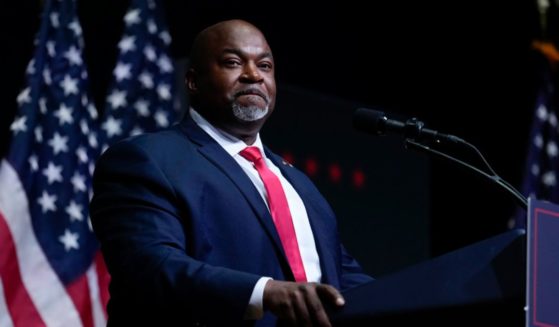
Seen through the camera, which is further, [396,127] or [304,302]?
[396,127]

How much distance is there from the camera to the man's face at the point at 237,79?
2.54 meters

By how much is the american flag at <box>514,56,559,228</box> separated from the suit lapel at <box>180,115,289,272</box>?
346cm

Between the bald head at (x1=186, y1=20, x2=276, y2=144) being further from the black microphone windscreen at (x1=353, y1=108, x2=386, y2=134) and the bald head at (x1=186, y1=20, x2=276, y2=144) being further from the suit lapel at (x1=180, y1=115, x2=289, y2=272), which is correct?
the black microphone windscreen at (x1=353, y1=108, x2=386, y2=134)

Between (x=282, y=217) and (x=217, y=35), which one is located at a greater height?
(x=217, y=35)

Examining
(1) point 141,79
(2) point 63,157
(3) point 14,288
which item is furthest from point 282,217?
(1) point 141,79

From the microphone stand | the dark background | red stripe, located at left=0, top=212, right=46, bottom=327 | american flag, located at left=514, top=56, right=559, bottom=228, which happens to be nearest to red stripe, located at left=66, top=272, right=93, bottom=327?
red stripe, located at left=0, top=212, right=46, bottom=327

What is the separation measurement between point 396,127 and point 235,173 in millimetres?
390

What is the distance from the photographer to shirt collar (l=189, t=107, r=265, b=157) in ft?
8.26

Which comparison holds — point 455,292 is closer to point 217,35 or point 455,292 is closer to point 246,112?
point 246,112

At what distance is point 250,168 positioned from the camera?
2488mm

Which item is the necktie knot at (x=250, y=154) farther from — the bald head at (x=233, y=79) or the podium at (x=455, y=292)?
the podium at (x=455, y=292)

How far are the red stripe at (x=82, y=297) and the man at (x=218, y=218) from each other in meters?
1.44

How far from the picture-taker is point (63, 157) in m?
4.00

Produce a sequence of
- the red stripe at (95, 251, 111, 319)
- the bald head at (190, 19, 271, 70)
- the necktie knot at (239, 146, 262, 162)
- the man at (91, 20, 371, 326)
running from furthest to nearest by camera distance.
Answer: the red stripe at (95, 251, 111, 319) → the bald head at (190, 19, 271, 70) → the necktie knot at (239, 146, 262, 162) → the man at (91, 20, 371, 326)
